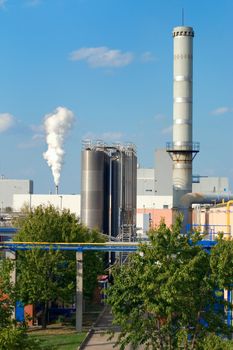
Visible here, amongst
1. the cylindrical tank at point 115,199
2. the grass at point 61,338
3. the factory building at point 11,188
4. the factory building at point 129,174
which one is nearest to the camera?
the grass at point 61,338

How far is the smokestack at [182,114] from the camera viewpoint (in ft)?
176

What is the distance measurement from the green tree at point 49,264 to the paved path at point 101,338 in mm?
2040

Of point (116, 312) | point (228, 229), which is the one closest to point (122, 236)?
point (228, 229)

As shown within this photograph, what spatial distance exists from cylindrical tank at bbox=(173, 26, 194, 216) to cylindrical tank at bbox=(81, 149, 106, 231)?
6.49 metres

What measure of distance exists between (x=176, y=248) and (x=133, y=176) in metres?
39.6

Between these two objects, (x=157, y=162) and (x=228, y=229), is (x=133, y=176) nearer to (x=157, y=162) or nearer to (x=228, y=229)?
(x=228, y=229)

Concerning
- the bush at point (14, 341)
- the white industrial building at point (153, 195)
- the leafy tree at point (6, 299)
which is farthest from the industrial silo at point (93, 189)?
the bush at point (14, 341)

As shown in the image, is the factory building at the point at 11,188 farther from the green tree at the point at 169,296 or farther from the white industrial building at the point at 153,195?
the green tree at the point at 169,296

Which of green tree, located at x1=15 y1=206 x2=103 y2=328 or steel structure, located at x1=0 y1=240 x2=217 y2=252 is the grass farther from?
steel structure, located at x1=0 y1=240 x2=217 y2=252

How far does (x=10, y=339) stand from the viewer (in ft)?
49.4

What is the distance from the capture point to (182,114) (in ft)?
176

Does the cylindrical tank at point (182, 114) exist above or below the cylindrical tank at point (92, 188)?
above

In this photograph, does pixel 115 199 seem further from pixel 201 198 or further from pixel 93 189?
pixel 201 198

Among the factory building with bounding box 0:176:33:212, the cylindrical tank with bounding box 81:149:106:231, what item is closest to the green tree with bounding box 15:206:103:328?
the cylindrical tank with bounding box 81:149:106:231
